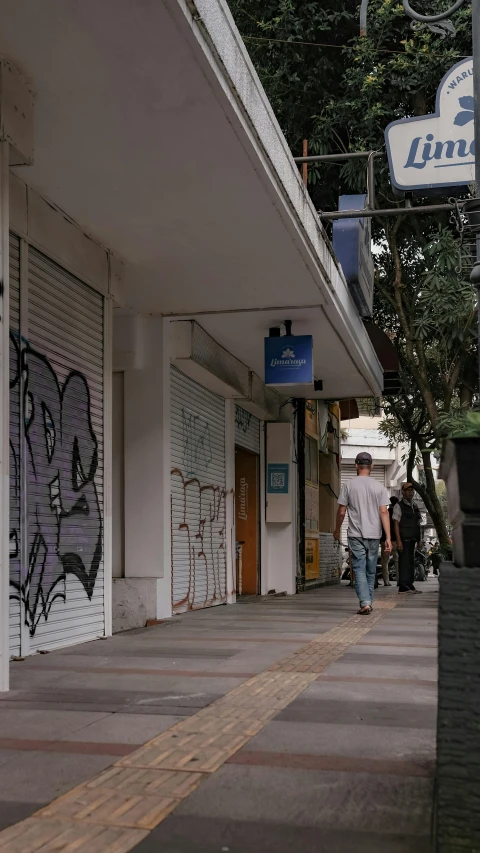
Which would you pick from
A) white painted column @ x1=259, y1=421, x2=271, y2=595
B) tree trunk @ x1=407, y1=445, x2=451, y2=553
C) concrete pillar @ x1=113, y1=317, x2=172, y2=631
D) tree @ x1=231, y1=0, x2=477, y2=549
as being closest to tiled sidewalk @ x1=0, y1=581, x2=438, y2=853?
concrete pillar @ x1=113, y1=317, x2=172, y2=631

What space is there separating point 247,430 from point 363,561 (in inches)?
211

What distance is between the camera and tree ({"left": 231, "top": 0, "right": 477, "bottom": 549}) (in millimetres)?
16453

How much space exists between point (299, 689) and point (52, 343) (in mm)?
3796

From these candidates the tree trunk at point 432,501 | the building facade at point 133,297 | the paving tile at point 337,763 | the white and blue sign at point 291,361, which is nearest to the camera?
the paving tile at point 337,763

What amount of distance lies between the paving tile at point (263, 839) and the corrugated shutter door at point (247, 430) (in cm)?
1188

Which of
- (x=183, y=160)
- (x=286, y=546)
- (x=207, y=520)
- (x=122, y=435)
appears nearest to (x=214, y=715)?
(x=183, y=160)

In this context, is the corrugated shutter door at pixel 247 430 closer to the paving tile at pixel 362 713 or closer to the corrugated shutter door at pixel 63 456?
the corrugated shutter door at pixel 63 456

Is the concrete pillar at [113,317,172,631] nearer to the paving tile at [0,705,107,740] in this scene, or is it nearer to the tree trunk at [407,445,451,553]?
the paving tile at [0,705,107,740]

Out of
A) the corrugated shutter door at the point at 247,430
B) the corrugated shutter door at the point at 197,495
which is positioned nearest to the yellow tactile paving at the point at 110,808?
the corrugated shutter door at the point at 197,495

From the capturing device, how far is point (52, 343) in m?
7.89

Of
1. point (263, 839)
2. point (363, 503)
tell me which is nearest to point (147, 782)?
point (263, 839)

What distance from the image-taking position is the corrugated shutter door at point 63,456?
7.45 metres

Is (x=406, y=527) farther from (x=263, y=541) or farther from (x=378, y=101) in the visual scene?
(x=378, y=101)

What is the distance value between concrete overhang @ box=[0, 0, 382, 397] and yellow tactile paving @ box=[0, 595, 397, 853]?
3673 millimetres
